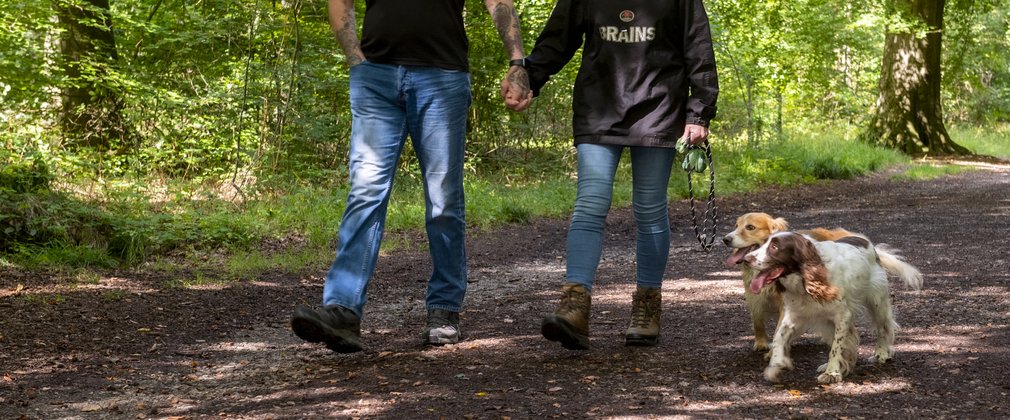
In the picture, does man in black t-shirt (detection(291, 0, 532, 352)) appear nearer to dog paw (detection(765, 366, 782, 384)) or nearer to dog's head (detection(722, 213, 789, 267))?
dog's head (detection(722, 213, 789, 267))

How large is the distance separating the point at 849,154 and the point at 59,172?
1515cm

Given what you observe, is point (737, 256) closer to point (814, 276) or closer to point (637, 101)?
point (814, 276)

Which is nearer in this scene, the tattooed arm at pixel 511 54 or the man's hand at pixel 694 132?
the man's hand at pixel 694 132

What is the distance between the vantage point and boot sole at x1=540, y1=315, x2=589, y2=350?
14.9 feet

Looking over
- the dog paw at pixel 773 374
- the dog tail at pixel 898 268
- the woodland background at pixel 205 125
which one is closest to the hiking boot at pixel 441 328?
the dog paw at pixel 773 374

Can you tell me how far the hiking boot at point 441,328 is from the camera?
504 centimetres

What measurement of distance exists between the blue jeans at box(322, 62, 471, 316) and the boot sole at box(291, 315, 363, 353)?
0.59 ft

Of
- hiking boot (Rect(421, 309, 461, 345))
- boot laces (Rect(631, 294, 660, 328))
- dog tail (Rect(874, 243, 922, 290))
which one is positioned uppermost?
dog tail (Rect(874, 243, 922, 290))

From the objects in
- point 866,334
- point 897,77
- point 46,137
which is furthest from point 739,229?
point 897,77

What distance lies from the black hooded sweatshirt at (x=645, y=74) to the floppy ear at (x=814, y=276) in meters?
0.86

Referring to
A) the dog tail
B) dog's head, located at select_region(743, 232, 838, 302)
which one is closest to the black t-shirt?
dog's head, located at select_region(743, 232, 838, 302)

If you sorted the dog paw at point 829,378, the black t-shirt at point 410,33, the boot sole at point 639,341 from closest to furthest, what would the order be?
1. the dog paw at point 829,378
2. the black t-shirt at point 410,33
3. the boot sole at point 639,341

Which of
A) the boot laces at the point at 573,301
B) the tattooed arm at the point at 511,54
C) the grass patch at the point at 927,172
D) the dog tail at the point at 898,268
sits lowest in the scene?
the grass patch at the point at 927,172

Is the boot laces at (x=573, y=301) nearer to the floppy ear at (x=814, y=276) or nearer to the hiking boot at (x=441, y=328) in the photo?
the hiking boot at (x=441, y=328)
